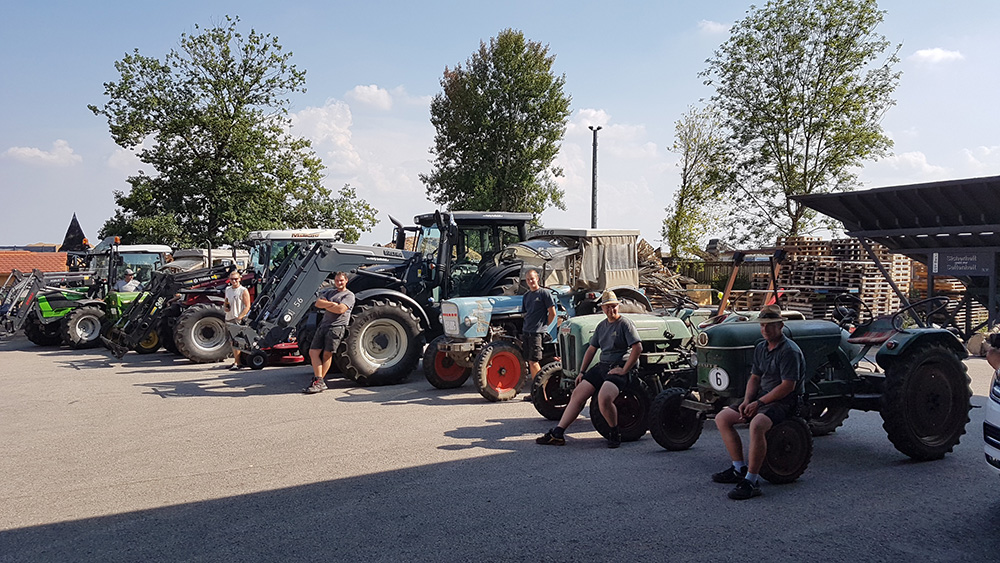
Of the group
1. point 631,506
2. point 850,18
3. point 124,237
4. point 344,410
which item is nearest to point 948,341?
point 631,506

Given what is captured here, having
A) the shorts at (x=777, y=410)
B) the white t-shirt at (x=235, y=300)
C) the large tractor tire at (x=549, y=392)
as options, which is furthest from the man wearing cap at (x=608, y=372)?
the white t-shirt at (x=235, y=300)

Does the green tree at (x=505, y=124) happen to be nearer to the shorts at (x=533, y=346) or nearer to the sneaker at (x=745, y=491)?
the shorts at (x=533, y=346)

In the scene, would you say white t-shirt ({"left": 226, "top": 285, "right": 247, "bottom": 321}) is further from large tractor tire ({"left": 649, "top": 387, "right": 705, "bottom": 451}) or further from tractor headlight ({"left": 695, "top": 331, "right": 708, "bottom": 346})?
tractor headlight ({"left": 695, "top": 331, "right": 708, "bottom": 346})

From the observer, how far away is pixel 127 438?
294 inches

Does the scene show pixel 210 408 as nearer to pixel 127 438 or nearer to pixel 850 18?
pixel 127 438

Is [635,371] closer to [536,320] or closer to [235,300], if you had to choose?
[536,320]

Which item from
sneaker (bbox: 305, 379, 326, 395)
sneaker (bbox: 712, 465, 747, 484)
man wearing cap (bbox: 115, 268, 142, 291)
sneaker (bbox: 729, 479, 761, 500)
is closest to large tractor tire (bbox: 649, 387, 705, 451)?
sneaker (bbox: 712, 465, 747, 484)

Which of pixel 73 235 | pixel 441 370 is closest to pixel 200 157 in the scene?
pixel 73 235

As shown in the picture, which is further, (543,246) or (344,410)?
(543,246)

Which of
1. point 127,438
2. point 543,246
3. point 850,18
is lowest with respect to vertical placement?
point 127,438

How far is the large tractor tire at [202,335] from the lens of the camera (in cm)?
1366

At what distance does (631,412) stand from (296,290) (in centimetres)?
636

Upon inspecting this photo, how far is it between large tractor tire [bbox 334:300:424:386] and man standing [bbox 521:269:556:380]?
7.48 ft

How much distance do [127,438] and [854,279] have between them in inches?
606
